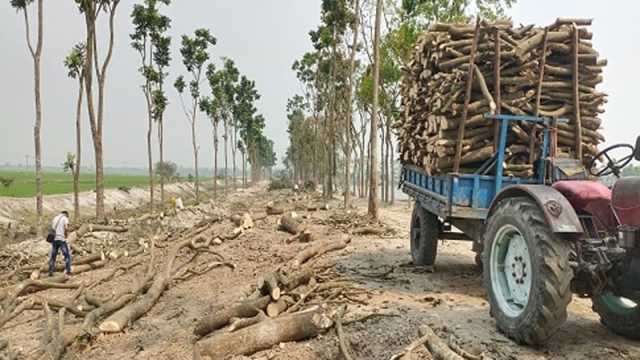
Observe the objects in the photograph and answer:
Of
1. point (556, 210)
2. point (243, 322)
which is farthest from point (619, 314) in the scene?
point (243, 322)

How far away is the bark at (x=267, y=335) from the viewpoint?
5.59m

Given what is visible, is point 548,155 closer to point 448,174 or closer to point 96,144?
point 448,174

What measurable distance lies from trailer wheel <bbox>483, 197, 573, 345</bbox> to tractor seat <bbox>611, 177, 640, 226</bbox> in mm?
510

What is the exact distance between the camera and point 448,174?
7332 mm

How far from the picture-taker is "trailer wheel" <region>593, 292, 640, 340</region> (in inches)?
191

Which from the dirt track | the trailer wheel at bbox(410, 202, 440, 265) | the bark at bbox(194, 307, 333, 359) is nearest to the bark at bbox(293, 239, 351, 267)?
the dirt track

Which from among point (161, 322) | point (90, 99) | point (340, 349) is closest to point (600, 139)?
point (340, 349)

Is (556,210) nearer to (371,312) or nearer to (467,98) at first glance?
(371,312)

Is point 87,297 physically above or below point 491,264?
below

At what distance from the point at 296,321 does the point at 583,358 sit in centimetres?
286

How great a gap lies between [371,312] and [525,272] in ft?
6.70

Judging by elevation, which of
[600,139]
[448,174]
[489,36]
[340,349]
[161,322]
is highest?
[489,36]

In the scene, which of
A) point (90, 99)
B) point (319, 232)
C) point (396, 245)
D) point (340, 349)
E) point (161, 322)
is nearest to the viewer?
point (340, 349)

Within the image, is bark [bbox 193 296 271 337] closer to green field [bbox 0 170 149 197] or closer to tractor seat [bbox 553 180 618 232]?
tractor seat [bbox 553 180 618 232]
